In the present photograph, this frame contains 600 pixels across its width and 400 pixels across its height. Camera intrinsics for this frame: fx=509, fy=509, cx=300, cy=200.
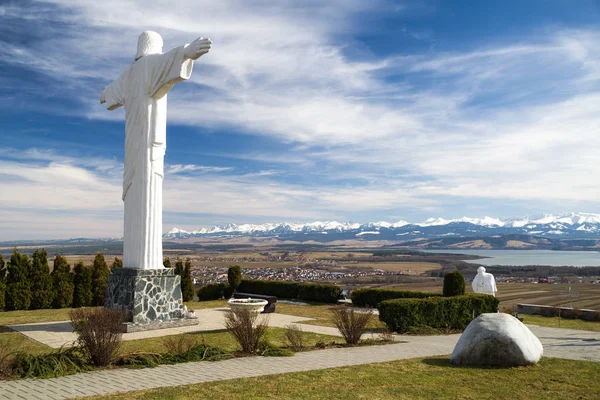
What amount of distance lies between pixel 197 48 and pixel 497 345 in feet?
28.9

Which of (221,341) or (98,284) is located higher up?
(98,284)

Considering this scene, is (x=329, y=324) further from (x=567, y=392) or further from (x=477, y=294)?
(x=567, y=392)

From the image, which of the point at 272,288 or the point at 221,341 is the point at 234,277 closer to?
the point at 272,288

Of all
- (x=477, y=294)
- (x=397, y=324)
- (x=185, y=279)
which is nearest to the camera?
(x=397, y=324)

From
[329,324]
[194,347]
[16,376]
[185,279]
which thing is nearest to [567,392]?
[194,347]

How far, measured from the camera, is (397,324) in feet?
42.4


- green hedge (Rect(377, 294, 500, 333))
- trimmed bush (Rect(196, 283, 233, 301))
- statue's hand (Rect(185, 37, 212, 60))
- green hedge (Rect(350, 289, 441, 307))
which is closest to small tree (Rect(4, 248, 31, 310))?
trimmed bush (Rect(196, 283, 233, 301))

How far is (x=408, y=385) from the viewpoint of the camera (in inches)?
258

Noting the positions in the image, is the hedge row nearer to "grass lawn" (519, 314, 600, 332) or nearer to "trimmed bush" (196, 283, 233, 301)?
"trimmed bush" (196, 283, 233, 301)

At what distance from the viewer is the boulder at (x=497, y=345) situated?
785cm

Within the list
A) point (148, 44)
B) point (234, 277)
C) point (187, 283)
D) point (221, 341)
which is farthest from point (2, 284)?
point (221, 341)

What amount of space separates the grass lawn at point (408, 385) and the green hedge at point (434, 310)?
16.5 feet

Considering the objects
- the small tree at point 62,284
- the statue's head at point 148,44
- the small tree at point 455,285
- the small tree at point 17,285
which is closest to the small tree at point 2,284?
the small tree at point 17,285

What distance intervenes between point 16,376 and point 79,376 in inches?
30.4
